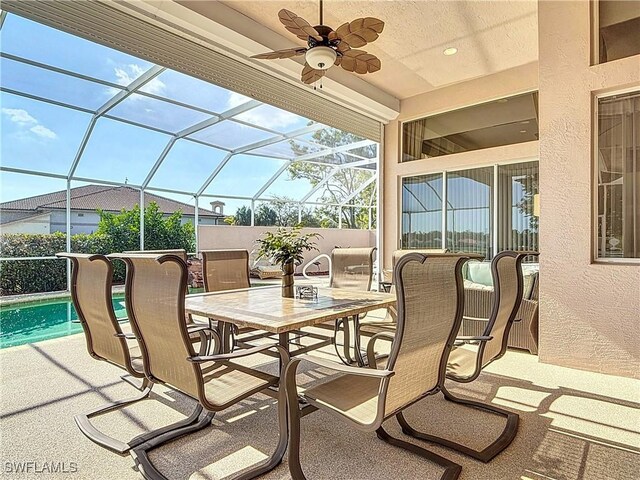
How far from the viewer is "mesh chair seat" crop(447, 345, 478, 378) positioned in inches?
83.7

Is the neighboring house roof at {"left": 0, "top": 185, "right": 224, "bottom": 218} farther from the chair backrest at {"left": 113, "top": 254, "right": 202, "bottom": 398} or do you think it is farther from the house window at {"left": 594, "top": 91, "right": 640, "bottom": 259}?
the house window at {"left": 594, "top": 91, "right": 640, "bottom": 259}

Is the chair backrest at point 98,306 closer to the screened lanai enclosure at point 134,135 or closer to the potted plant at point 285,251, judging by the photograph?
the potted plant at point 285,251

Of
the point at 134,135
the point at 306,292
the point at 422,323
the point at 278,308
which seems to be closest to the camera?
the point at 422,323

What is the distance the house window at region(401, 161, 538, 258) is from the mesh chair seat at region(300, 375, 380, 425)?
4211 mm

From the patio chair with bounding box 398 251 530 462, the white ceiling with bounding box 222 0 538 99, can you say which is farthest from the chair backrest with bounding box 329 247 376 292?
the white ceiling with bounding box 222 0 538 99

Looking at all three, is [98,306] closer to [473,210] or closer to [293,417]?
[293,417]

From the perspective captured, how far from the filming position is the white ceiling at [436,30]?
3.81 meters

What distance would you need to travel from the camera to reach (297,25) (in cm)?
279

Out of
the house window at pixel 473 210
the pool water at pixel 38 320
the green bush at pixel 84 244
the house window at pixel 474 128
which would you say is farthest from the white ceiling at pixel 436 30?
the green bush at pixel 84 244

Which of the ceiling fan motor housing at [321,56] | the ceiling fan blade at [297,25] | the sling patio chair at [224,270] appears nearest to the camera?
the ceiling fan blade at [297,25]

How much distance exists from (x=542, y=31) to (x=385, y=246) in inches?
152

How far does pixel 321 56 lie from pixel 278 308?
74.8 inches

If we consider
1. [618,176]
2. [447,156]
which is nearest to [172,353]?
[618,176]

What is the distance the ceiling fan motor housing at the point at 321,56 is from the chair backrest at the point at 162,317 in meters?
→ 2.01
